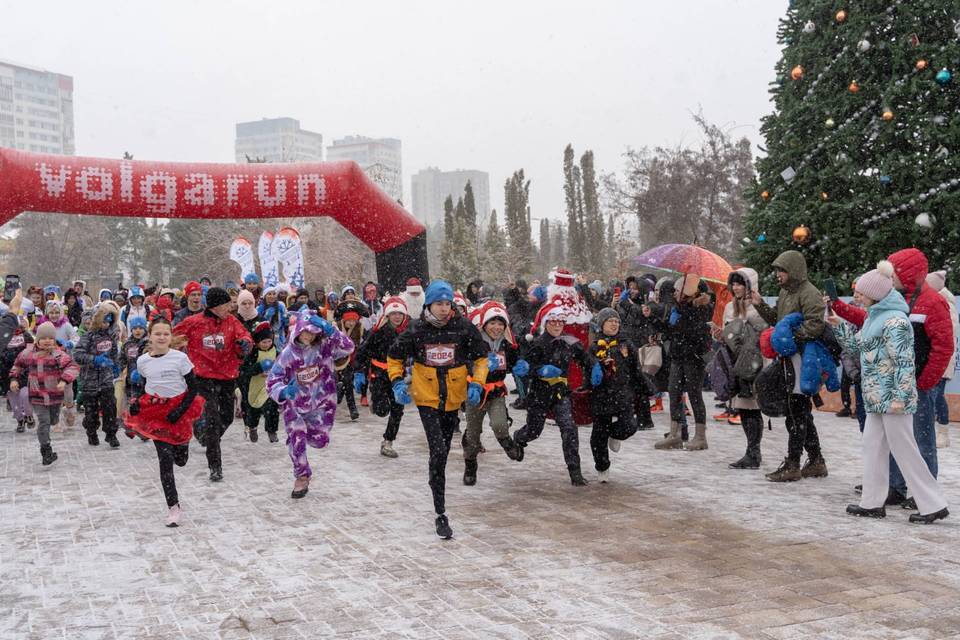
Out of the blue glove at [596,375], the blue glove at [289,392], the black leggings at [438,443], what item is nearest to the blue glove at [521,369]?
the blue glove at [596,375]

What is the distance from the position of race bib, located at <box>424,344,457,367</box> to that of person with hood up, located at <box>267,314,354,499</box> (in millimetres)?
1621

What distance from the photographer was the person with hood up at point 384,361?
989 centimetres

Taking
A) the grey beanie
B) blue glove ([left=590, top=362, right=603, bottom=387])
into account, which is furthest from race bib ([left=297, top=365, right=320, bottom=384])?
the grey beanie

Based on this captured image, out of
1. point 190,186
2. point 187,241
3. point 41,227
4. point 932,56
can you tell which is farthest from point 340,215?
point 41,227

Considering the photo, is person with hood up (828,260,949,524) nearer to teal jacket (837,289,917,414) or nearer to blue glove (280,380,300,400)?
teal jacket (837,289,917,414)

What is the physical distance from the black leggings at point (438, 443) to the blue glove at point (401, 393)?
246 millimetres

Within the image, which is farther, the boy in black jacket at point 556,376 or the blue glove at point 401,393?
the boy in black jacket at point 556,376

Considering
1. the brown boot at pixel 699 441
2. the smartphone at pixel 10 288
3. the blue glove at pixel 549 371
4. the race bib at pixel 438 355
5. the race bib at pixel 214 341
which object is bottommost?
the brown boot at pixel 699 441

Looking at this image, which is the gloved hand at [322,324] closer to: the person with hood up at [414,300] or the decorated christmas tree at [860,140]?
the person with hood up at [414,300]

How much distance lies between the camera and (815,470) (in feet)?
27.2

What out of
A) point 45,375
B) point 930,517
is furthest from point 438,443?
point 45,375

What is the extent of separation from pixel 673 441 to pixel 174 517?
5.61 m

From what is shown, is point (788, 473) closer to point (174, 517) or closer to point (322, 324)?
point (322, 324)

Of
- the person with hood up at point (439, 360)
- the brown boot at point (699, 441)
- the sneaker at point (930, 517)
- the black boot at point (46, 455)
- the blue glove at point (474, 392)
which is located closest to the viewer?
the sneaker at point (930, 517)
